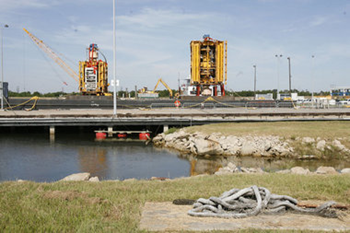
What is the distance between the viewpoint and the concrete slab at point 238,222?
20.4 ft

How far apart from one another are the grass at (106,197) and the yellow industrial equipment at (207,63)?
43397 millimetres

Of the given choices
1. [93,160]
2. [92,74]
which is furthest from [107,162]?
[92,74]

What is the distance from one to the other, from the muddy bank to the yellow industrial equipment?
28.0 metres

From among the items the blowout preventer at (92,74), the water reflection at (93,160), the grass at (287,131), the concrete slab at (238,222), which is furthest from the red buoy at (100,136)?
the concrete slab at (238,222)

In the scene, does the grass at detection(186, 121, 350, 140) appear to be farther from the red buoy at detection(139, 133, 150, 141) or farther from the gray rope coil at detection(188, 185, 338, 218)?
the gray rope coil at detection(188, 185, 338, 218)

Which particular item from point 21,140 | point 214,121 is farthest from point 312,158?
point 21,140

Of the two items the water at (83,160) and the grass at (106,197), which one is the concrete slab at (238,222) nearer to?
the grass at (106,197)

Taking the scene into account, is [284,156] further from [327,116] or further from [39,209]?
[39,209]

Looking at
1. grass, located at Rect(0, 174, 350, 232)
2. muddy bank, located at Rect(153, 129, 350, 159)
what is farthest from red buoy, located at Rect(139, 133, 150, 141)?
grass, located at Rect(0, 174, 350, 232)

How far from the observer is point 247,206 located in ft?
23.4

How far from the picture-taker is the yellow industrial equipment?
53.1 metres

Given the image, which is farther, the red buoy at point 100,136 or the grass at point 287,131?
the red buoy at point 100,136

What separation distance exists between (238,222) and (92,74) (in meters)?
51.4

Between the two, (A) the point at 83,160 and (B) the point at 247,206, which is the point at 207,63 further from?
(B) the point at 247,206
